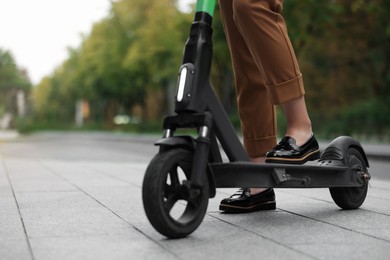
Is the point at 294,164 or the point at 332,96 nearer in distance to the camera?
the point at 294,164

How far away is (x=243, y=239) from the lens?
2.98 metres

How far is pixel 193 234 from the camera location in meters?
3.11

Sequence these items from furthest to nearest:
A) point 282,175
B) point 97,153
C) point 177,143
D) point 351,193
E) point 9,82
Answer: point 9,82 → point 97,153 → point 351,193 → point 282,175 → point 177,143

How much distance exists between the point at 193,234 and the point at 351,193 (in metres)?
1.29

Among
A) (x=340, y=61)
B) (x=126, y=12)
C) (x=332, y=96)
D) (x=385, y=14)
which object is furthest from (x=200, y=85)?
(x=126, y=12)

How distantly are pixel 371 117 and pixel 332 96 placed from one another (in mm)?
10170

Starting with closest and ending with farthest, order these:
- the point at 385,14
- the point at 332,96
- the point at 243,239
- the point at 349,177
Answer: the point at 243,239 → the point at 349,177 → the point at 385,14 → the point at 332,96

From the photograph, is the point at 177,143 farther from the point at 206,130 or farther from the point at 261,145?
the point at 261,145

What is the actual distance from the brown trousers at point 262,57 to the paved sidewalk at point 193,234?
56 cm

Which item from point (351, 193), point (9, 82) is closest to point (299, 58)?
point (351, 193)

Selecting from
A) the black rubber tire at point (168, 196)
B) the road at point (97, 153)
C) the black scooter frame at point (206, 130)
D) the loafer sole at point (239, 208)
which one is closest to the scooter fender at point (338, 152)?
the loafer sole at point (239, 208)

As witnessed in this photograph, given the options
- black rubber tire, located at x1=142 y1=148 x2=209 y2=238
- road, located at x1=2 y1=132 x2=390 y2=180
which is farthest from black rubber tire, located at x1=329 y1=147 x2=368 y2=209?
road, located at x1=2 y1=132 x2=390 y2=180

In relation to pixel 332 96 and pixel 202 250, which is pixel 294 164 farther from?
pixel 332 96

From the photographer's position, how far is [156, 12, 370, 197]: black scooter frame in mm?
2965
